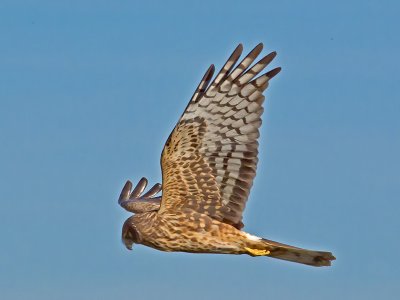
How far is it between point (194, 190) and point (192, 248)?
2.29 feet

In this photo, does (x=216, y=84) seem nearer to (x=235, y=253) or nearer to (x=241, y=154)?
(x=241, y=154)

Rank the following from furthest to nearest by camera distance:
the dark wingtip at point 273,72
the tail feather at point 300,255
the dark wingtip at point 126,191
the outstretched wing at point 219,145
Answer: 1. the dark wingtip at point 126,191
2. the tail feather at point 300,255
3. the outstretched wing at point 219,145
4. the dark wingtip at point 273,72

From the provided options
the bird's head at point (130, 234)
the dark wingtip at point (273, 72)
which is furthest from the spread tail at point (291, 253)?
the dark wingtip at point (273, 72)

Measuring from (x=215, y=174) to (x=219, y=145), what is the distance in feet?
1.34

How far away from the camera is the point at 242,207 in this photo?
16.9 metres

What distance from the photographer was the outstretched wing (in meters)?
16.2

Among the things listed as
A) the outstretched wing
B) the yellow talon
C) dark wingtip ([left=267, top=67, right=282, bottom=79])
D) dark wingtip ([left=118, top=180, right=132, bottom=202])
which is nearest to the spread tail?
the yellow talon

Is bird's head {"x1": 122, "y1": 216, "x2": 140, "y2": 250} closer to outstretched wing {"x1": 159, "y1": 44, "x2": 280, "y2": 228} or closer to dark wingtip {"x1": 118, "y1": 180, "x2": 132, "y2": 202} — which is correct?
outstretched wing {"x1": 159, "y1": 44, "x2": 280, "y2": 228}

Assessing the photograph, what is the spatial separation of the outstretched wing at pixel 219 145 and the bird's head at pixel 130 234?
0.47 meters

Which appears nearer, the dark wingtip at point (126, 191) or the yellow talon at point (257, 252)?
the yellow talon at point (257, 252)

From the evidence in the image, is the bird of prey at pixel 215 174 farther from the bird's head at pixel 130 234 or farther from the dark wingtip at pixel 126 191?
the dark wingtip at pixel 126 191

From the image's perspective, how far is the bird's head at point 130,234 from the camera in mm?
16562

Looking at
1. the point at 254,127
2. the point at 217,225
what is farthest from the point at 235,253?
the point at 254,127

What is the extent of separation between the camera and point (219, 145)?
54.2 ft
